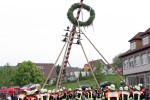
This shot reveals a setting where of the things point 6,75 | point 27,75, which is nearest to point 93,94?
point 27,75

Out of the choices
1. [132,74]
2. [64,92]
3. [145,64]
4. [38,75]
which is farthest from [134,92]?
[38,75]

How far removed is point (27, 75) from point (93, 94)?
192ft

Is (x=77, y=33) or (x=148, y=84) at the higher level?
(x=77, y=33)

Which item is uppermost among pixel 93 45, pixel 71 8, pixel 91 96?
pixel 71 8

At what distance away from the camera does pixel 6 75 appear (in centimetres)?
9144

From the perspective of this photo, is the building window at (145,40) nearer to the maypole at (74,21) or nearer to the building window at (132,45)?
the building window at (132,45)

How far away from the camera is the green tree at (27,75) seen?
86.1 m

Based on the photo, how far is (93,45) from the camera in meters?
26.0

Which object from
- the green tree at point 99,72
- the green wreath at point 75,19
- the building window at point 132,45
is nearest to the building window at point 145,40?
the building window at point 132,45

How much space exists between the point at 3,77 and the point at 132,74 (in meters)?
42.3

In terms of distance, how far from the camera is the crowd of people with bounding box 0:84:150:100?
1698 centimetres

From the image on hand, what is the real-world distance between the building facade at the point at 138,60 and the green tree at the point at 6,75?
37676 mm

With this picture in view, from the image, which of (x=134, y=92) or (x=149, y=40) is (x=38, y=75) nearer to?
(x=149, y=40)

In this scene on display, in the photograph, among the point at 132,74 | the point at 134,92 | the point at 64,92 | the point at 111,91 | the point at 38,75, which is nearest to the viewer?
the point at 111,91
